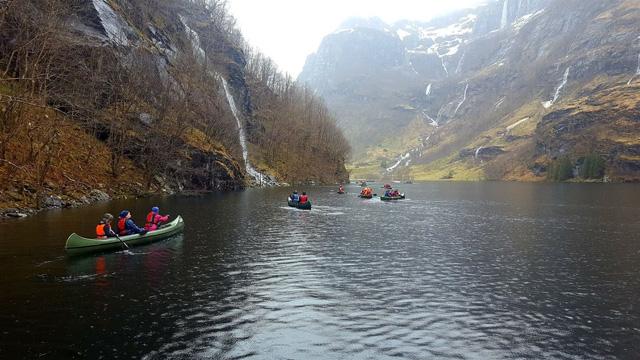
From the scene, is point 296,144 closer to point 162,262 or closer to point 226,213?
point 226,213

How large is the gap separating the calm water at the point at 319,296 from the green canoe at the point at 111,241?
829mm

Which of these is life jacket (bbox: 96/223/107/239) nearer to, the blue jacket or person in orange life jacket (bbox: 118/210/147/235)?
person in orange life jacket (bbox: 118/210/147/235)

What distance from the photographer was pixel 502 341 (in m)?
20.5

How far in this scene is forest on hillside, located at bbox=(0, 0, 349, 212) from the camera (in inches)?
2324

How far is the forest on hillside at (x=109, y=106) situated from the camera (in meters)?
59.0

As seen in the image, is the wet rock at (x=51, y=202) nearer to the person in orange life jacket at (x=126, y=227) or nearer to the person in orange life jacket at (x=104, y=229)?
the person in orange life jacket at (x=126, y=227)

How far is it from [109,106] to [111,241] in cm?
6305

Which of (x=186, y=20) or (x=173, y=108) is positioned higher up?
(x=186, y=20)

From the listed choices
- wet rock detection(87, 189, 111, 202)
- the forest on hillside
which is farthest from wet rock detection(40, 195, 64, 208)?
wet rock detection(87, 189, 111, 202)

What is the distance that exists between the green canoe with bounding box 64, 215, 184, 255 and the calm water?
0.83m

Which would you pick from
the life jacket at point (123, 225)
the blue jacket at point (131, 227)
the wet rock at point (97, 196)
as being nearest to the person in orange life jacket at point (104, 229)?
the life jacket at point (123, 225)

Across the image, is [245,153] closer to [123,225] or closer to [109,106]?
[109,106]

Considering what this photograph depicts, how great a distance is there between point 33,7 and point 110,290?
209ft

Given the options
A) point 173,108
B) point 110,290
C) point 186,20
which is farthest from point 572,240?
point 186,20
